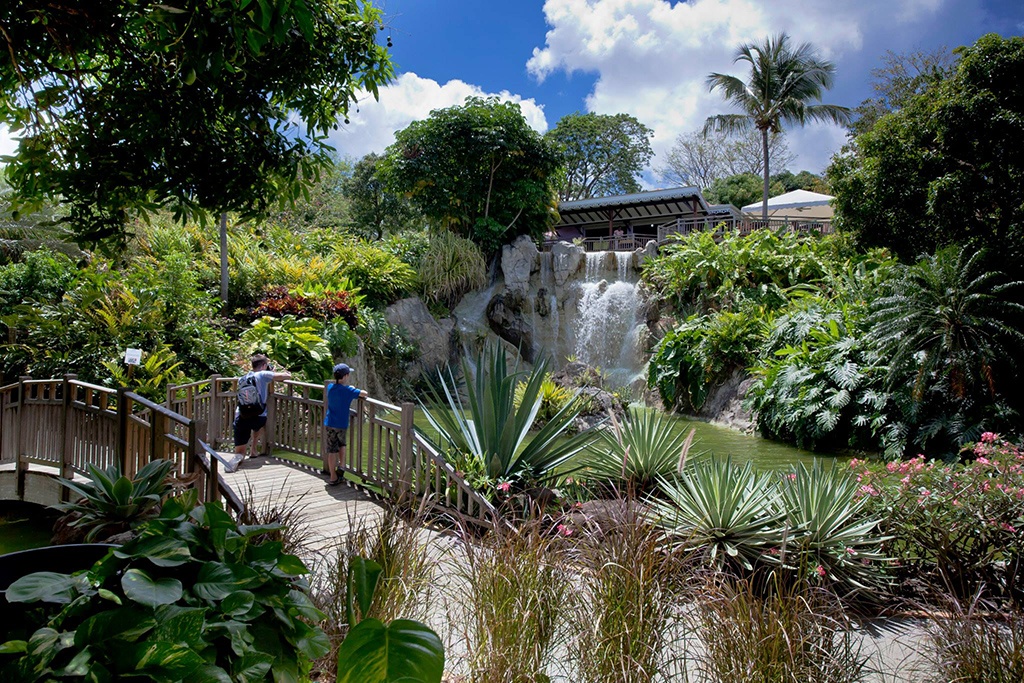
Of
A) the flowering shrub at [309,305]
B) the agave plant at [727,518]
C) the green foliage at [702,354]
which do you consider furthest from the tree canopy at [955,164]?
the flowering shrub at [309,305]

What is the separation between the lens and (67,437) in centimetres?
723

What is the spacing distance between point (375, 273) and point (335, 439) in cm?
1130

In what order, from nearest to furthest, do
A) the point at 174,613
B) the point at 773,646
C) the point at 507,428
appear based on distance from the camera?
the point at 174,613 → the point at 773,646 → the point at 507,428

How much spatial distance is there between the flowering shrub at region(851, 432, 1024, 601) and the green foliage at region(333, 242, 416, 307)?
14288 mm

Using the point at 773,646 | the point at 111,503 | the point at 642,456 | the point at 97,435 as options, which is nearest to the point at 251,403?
the point at 97,435

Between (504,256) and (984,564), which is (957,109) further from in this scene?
(504,256)

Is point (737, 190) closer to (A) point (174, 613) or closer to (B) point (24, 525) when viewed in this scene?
(B) point (24, 525)

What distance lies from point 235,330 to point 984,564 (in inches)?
507

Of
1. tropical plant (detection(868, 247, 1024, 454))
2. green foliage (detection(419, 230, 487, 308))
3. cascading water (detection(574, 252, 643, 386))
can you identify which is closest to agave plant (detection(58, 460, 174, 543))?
tropical plant (detection(868, 247, 1024, 454))

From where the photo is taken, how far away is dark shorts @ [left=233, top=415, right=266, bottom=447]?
842cm

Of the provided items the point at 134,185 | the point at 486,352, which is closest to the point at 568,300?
the point at 486,352

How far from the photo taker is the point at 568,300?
20.5 metres

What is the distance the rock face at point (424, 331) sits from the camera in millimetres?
18250

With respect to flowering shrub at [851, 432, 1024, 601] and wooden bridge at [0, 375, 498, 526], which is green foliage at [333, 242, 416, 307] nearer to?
wooden bridge at [0, 375, 498, 526]
